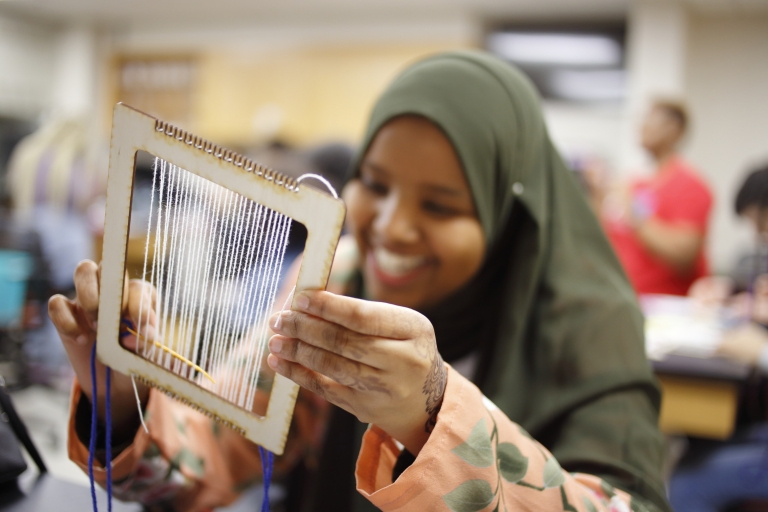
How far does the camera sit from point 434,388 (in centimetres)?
45

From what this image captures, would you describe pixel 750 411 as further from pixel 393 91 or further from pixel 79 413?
pixel 79 413

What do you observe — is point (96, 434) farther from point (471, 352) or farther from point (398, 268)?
point (471, 352)

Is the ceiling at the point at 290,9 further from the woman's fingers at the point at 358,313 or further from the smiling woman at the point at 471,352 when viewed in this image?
the woman's fingers at the point at 358,313

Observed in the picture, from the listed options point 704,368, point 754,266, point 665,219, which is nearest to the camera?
point 704,368

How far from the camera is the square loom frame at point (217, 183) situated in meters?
0.41

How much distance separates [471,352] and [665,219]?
78.3 inches

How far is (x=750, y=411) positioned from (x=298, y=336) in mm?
1591

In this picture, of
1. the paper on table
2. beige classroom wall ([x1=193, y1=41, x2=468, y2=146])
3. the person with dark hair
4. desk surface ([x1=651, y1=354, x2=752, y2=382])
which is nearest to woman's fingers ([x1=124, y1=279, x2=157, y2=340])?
the paper on table

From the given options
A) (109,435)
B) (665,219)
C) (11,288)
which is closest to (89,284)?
(109,435)

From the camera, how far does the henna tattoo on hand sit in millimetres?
435

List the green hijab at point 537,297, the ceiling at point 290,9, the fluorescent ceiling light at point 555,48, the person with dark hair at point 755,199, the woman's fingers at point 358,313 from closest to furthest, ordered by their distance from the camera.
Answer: the woman's fingers at point 358,313 → the green hijab at point 537,297 → the person with dark hair at point 755,199 → the ceiling at point 290,9 → the fluorescent ceiling light at point 555,48

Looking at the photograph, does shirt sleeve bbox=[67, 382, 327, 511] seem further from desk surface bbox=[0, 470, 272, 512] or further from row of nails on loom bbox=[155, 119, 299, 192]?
row of nails on loom bbox=[155, 119, 299, 192]

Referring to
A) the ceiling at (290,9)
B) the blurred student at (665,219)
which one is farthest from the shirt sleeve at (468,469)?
the ceiling at (290,9)

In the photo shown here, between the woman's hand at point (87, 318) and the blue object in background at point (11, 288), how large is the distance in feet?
7.03
